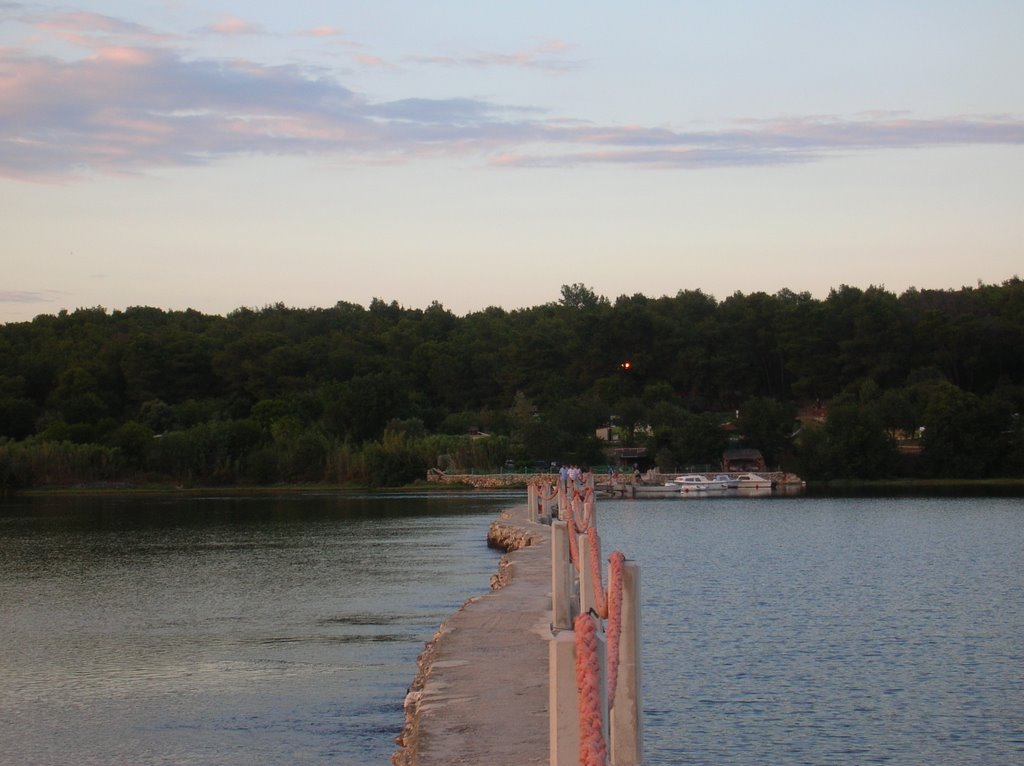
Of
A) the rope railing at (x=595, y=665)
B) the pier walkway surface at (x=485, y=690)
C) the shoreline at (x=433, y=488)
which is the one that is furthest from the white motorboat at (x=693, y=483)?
the rope railing at (x=595, y=665)

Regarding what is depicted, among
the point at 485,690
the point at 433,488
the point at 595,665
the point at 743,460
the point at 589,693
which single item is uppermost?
the point at 595,665

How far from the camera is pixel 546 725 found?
1170cm

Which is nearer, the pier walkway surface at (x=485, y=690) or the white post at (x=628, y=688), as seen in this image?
the white post at (x=628, y=688)

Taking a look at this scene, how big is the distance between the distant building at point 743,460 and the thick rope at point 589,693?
79409 mm

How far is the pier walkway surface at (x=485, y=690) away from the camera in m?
11.1

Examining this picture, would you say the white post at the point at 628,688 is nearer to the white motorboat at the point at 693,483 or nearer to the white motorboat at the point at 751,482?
the white motorboat at the point at 693,483

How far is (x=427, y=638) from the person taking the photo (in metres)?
20.6

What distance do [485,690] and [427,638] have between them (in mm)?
7638

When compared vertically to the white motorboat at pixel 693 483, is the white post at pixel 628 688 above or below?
above

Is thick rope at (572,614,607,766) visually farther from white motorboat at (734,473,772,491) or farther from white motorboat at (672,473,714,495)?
white motorboat at (734,473,772,491)

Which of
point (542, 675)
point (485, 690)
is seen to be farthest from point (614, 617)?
point (542, 675)

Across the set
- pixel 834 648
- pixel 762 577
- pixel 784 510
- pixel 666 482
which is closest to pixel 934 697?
pixel 834 648

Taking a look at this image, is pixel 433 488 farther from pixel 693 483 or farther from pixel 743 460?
pixel 743 460

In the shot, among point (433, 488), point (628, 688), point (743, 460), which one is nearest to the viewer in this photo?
point (628, 688)
